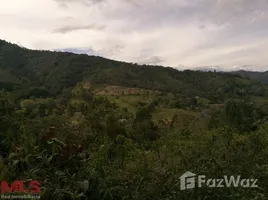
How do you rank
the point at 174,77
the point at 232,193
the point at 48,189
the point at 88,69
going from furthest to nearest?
the point at 174,77, the point at 88,69, the point at 232,193, the point at 48,189

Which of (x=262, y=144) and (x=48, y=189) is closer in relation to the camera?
(x=48, y=189)

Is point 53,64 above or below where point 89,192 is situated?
above

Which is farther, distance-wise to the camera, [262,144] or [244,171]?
[262,144]

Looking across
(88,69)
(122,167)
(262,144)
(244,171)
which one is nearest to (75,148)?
(122,167)

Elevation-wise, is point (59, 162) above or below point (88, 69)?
below

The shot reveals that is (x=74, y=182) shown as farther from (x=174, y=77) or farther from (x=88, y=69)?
(x=174, y=77)

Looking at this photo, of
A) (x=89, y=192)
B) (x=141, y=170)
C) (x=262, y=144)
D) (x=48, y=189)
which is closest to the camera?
(x=48, y=189)

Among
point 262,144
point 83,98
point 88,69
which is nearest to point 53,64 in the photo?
point 88,69

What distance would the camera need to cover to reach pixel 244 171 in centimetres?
571

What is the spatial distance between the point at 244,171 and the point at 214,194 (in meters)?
1.26

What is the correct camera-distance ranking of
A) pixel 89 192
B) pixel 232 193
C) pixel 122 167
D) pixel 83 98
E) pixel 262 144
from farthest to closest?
1. pixel 83 98
2. pixel 262 144
3. pixel 122 167
4. pixel 232 193
5. pixel 89 192

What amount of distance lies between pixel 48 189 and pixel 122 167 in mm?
2016

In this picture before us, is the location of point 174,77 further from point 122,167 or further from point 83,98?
point 122,167

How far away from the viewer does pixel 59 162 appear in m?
5.14
